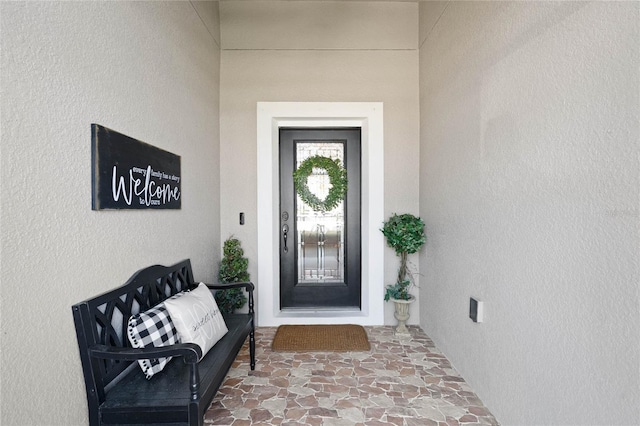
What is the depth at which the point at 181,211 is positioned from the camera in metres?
2.25

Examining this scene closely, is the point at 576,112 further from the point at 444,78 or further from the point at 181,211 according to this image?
the point at 181,211

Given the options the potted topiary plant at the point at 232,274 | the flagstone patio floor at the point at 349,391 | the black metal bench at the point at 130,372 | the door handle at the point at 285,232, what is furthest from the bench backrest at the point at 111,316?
the door handle at the point at 285,232

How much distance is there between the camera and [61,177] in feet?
3.91

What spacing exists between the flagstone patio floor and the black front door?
2.80 ft

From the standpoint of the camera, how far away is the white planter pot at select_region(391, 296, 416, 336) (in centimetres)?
290

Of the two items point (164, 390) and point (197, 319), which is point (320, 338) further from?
point (164, 390)

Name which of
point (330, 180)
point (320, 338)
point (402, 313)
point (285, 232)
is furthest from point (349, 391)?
point (330, 180)

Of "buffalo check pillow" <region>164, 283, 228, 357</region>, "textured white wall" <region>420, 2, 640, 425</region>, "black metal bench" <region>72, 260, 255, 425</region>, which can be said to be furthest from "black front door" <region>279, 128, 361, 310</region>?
"black metal bench" <region>72, 260, 255, 425</region>

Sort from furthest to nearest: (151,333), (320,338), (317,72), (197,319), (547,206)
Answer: (317,72) < (320,338) < (197,319) < (151,333) < (547,206)

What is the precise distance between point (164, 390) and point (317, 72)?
290cm

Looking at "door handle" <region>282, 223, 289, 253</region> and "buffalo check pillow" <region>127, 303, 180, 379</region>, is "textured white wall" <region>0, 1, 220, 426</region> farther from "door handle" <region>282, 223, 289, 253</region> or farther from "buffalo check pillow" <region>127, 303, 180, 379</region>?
"door handle" <region>282, 223, 289, 253</region>

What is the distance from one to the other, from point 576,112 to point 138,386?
7.32ft

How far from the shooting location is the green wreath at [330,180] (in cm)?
325

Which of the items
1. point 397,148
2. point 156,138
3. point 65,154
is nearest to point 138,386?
point 65,154
